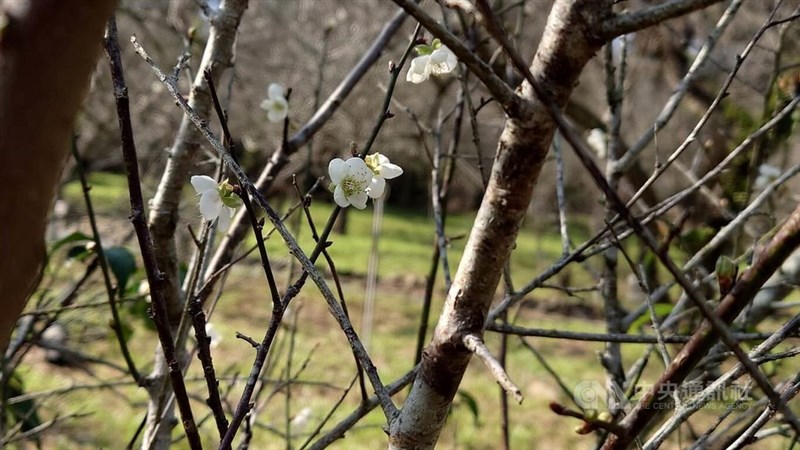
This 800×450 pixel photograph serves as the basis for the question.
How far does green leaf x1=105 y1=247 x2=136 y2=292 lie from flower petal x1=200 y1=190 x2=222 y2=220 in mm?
455

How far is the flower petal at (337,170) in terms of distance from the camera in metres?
0.68

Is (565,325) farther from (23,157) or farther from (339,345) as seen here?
(23,157)

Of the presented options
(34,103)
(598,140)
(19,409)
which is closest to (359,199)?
(34,103)

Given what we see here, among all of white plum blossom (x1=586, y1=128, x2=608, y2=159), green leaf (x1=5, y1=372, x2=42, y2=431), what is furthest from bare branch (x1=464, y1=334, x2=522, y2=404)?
white plum blossom (x1=586, y1=128, x2=608, y2=159)

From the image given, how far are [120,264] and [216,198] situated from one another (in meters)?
0.49

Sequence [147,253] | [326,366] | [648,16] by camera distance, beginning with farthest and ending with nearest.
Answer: [326,366] < [147,253] < [648,16]

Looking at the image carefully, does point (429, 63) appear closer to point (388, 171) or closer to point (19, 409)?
point (388, 171)

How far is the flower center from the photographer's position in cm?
67

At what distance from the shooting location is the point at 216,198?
0.68 meters

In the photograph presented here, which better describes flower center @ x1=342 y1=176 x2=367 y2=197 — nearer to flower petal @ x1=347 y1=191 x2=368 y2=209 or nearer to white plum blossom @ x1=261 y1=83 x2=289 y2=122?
flower petal @ x1=347 y1=191 x2=368 y2=209

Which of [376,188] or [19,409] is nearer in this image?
[376,188]

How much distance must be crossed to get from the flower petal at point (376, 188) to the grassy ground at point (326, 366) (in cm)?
27

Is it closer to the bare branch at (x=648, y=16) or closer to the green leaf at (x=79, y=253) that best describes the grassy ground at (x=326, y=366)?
the green leaf at (x=79, y=253)

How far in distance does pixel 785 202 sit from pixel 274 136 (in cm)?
562
